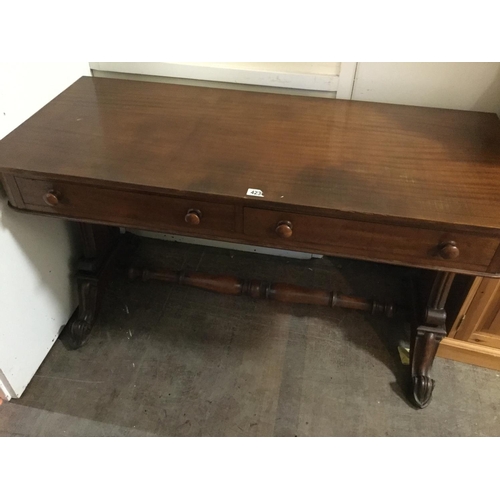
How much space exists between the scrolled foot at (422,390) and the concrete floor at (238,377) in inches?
1.3

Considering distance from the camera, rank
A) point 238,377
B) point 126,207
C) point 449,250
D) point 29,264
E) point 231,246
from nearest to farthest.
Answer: point 449,250
point 126,207
point 29,264
point 238,377
point 231,246

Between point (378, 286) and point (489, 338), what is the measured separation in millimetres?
438

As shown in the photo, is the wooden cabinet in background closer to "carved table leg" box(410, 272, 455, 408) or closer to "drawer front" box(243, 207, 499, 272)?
"carved table leg" box(410, 272, 455, 408)

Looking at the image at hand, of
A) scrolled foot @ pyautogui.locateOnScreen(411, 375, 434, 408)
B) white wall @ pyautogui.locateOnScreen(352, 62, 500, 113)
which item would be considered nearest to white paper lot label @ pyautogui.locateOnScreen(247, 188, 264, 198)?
white wall @ pyautogui.locateOnScreen(352, 62, 500, 113)

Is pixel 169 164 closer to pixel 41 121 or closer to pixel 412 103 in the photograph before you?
pixel 41 121

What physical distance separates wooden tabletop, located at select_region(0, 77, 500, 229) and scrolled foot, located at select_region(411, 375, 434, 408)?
642 mm

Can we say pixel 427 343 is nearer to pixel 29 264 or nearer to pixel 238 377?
pixel 238 377

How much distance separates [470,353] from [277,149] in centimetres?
93

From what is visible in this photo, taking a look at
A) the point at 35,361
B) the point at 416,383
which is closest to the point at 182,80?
the point at 35,361

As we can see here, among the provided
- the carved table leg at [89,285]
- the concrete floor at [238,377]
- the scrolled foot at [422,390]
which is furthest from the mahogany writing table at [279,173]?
the carved table leg at [89,285]

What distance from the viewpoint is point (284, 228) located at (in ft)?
3.23

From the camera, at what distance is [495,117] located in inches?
49.3

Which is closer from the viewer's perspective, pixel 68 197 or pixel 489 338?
pixel 68 197

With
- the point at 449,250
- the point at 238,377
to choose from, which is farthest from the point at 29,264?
the point at 449,250
